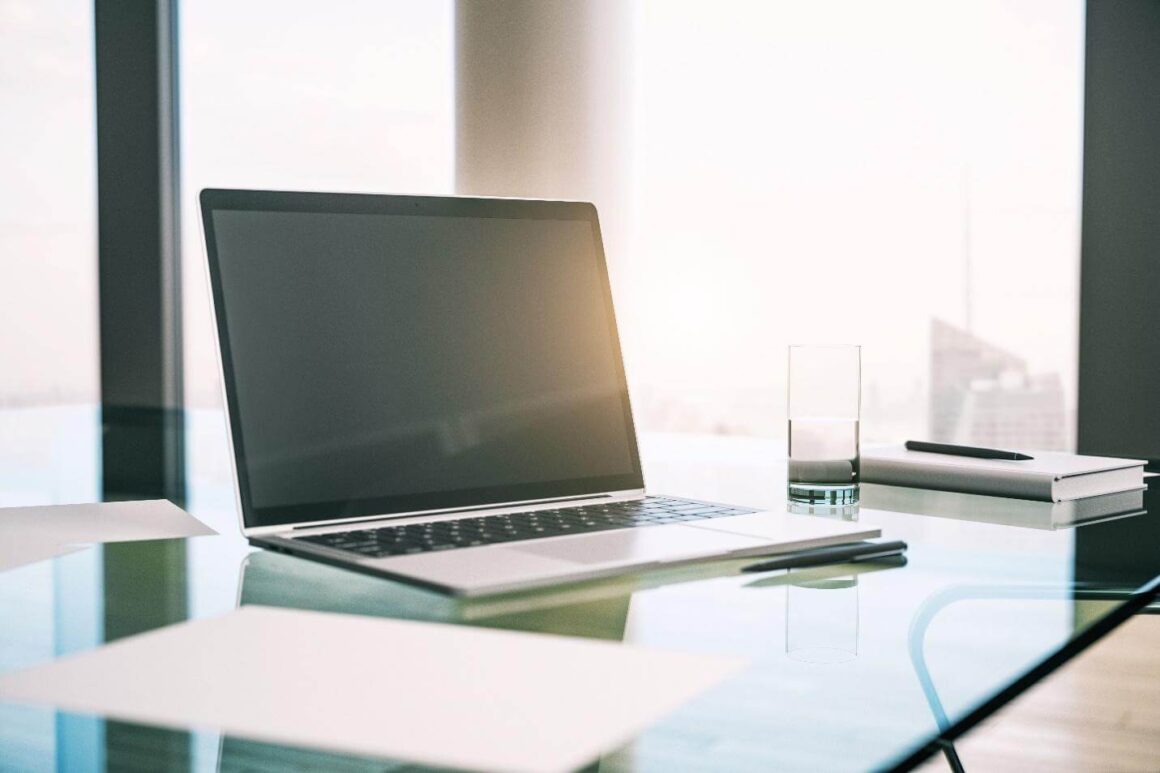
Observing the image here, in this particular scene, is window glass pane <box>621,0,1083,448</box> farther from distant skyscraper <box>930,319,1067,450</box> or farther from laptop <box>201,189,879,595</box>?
laptop <box>201,189,879,595</box>

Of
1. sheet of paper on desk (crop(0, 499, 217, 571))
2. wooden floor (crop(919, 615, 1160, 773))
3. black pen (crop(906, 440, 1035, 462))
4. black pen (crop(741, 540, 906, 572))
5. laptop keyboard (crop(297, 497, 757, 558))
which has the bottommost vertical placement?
wooden floor (crop(919, 615, 1160, 773))

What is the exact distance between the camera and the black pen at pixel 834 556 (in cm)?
76

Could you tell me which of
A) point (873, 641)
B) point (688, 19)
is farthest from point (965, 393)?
point (873, 641)

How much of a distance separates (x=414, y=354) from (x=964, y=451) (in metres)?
0.61

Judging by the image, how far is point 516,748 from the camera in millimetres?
411

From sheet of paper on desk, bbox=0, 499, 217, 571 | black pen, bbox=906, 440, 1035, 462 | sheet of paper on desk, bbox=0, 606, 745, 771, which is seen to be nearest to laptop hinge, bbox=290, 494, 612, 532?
sheet of paper on desk, bbox=0, 499, 217, 571

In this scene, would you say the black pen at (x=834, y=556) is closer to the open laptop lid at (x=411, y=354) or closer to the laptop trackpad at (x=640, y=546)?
the laptop trackpad at (x=640, y=546)

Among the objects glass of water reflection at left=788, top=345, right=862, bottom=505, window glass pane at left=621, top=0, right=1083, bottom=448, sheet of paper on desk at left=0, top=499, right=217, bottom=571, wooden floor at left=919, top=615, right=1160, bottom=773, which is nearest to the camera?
sheet of paper on desk at left=0, top=499, right=217, bottom=571

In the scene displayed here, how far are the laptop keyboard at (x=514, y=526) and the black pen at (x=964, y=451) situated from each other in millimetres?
400

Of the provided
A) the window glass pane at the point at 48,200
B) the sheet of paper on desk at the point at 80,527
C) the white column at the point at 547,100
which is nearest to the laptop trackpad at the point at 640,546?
the sheet of paper on desk at the point at 80,527

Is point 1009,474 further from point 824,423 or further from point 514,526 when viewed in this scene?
point 514,526

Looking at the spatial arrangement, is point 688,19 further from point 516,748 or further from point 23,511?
point 516,748

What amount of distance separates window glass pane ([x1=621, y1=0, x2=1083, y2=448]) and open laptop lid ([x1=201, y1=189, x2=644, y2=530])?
1634 millimetres

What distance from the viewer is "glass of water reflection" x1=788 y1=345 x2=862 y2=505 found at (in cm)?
104
